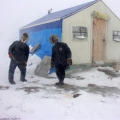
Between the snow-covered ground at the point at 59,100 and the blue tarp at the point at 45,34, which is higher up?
the blue tarp at the point at 45,34

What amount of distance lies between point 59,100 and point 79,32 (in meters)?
5.13

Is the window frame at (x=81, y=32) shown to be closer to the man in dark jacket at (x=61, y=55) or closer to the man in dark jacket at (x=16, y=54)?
the man in dark jacket at (x=61, y=55)

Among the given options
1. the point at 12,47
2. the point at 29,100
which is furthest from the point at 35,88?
the point at 12,47

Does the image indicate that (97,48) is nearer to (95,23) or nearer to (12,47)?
(95,23)

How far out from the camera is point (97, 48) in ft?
32.7

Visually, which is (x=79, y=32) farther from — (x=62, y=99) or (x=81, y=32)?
(x=62, y=99)

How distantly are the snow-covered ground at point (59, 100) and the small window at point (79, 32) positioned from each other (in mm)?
2594

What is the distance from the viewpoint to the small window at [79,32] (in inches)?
355

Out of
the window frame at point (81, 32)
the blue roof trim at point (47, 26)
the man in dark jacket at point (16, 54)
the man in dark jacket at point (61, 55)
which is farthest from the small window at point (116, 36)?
the man in dark jacket at point (16, 54)

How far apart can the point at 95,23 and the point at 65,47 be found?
409 centimetres

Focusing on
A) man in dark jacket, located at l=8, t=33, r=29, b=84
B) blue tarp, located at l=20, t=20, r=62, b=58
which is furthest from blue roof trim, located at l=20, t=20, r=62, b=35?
man in dark jacket, located at l=8, t=33, r=29, b=84

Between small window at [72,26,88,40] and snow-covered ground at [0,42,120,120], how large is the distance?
2.59 meters

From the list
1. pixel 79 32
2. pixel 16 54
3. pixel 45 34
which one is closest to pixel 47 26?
pixel 45 34

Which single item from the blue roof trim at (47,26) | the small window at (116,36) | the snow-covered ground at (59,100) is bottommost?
the snow-covered ground at (59,100)
